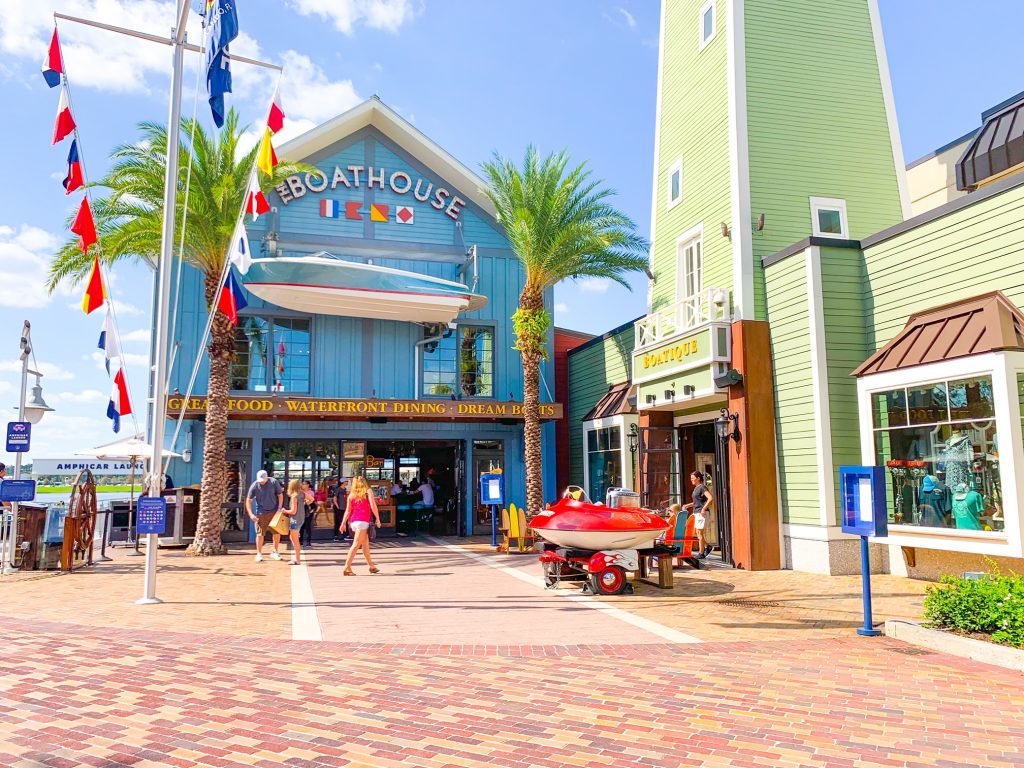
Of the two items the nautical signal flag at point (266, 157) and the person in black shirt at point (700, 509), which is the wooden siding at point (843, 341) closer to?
the person in black shirt at point (700, 509)

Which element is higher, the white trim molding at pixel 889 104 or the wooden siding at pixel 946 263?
the white trim molding at pixel 889 104

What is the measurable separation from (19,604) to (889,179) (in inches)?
657

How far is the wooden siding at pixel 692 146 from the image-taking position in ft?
50.5

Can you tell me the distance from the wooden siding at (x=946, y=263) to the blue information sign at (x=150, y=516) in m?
11.1

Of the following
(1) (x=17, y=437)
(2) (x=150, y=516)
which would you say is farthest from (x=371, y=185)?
(2) (x=150, y=516)

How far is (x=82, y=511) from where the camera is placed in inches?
534

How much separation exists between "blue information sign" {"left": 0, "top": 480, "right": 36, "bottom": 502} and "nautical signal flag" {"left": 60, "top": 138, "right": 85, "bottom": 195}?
4688 mm

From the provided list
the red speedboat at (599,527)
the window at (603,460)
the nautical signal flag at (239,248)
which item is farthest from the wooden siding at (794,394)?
the nautical signal flag at (239,248)

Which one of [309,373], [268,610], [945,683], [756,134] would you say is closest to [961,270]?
[756,134]

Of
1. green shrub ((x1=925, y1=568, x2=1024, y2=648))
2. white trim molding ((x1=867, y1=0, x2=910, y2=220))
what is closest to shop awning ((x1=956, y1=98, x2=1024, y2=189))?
→ white trim molding ((x1=867, y1=0, x2=910, y2=220))

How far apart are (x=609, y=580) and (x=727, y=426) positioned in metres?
4.46

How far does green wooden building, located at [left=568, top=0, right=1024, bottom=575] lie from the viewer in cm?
1035

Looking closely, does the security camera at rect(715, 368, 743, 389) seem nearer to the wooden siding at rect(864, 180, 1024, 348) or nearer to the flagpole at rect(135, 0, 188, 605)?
the wooden siding at rect(864, 180, 1024, 348)

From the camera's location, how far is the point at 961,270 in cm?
1105
